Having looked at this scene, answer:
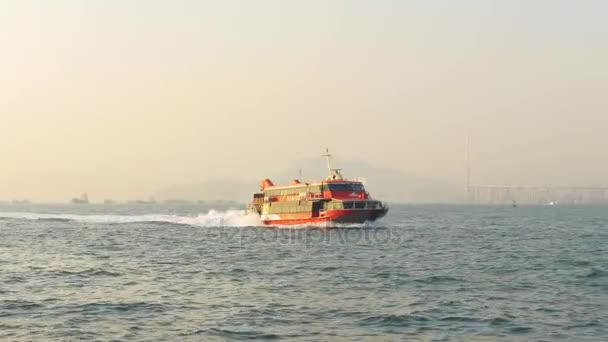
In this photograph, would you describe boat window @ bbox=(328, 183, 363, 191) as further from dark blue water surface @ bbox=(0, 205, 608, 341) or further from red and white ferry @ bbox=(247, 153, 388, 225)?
dark blue water surface @ bbox=(0, 205, 608, 341)

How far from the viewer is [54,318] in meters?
23.7

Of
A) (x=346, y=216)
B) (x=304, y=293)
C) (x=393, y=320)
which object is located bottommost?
(x=393, y=320)

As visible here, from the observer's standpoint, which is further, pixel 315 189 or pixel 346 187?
pixel 315 189

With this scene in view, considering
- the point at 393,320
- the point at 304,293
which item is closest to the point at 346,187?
the point at 304,293

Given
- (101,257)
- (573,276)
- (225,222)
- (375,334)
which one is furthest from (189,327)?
(225,222)

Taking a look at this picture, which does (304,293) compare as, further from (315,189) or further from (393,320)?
(315,189)

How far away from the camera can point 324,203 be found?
245 ft

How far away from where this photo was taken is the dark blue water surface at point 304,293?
21.9m

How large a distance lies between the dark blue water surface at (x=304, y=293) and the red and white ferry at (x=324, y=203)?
17912 millimetres

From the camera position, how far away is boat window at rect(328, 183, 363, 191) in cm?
7444

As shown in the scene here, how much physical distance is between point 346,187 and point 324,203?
304 cm

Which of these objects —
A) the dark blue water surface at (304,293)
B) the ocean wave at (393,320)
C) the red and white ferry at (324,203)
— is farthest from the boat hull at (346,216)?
the ocean wave at (393,320)

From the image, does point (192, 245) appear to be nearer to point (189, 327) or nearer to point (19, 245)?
point (19, 245)

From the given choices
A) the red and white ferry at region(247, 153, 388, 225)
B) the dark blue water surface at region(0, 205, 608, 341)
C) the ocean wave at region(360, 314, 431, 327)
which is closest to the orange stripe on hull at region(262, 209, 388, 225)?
the red and white ferry at region(247, 153, 388, 225)
